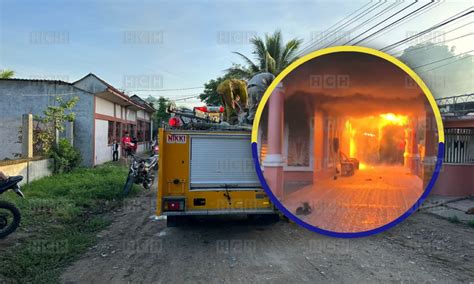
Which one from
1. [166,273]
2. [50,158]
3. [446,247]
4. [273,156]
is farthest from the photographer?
[50,158]

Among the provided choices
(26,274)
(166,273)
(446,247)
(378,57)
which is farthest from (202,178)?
(446,247)

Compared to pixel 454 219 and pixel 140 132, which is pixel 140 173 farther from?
pixel 140 132

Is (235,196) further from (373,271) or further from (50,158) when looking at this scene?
(50,158)

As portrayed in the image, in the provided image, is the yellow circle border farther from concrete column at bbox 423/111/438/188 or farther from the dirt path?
the dirt path

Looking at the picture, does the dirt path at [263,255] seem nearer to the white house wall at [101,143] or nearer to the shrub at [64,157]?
the shrub at [64,157]

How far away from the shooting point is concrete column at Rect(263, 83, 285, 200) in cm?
361

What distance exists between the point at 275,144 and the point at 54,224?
4384 mm

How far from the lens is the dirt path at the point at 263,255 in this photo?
156 inches

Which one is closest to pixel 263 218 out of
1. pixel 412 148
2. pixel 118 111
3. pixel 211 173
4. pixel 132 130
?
pixel 211 173

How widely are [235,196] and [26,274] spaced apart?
2603 millimetres

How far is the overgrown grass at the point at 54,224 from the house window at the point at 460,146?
8.96m

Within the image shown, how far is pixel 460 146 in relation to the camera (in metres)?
10.1

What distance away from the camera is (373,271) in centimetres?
414

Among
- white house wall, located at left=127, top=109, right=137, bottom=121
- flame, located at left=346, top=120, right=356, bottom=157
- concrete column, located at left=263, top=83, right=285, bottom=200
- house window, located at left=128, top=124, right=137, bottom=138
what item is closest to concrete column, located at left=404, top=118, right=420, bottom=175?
flame, located at left=346, top=120, right=356, bottom=157
